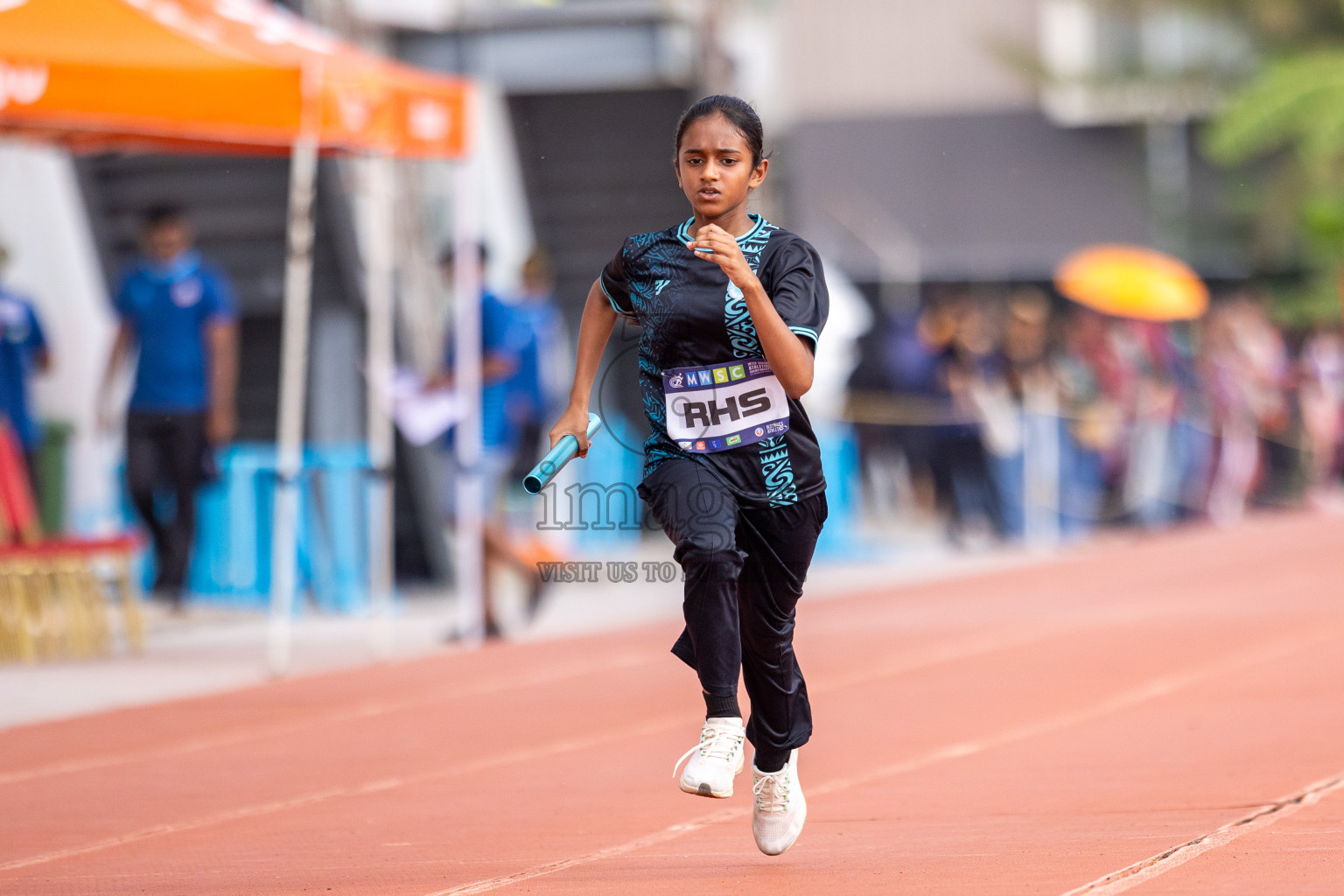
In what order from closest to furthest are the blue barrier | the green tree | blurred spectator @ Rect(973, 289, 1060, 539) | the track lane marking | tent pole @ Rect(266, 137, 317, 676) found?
the track lane marking → tent pole @ Rect(266, 137, 317, 676) → the blue barrier → blurred spectator @ Rect(973, 289, 1060, 539) → the green tree

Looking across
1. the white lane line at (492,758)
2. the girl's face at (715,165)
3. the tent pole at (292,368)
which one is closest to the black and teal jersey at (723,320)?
the girl's face at (715,165)

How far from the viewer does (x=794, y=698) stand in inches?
201

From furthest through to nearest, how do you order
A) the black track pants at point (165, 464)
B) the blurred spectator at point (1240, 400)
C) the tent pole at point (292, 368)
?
the blurred spectator at point (1240, 400) → the black track pants at point (165, 464) → the tent pole at point (292, 368)

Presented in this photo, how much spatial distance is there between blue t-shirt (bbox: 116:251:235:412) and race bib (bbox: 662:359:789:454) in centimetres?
703

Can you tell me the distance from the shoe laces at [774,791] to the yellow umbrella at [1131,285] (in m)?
16.8

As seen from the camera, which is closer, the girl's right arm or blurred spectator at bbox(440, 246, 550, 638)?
the girl's right arm

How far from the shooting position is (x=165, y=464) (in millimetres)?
11461

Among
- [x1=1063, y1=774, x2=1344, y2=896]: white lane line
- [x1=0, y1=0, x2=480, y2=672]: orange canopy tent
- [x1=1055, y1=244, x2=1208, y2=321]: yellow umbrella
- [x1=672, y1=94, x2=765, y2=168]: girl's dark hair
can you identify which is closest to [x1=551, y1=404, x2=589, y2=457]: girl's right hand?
[x1=672, y1=94, x2=765, y2=168]: girl's dark hair

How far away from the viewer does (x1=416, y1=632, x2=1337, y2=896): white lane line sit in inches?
207

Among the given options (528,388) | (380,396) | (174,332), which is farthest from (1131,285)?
(174,332)

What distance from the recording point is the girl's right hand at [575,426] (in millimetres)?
4926

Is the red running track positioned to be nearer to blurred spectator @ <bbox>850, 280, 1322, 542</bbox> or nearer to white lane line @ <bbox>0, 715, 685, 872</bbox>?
white lane line @ <bbox>0, 715, 685, 872</bbox>

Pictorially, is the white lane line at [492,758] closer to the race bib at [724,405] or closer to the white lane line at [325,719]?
the white lane line at [325,719]

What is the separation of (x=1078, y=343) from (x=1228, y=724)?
12.8 m
